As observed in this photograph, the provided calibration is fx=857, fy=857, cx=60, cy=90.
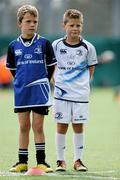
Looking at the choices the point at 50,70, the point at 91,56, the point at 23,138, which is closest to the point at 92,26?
the point at 91,56

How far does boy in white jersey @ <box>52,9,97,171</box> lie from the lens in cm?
942

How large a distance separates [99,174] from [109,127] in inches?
255

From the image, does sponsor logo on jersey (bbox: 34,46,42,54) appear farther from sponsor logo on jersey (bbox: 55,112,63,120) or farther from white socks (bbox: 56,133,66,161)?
white socks (bbox: 56,133,66,161)

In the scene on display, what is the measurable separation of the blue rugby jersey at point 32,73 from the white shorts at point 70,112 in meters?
0.34

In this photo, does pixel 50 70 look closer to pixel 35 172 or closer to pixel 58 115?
pixel 58 115

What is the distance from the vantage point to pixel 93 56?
9.58 meters

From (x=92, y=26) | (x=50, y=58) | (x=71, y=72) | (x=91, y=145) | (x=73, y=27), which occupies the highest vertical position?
(x=92, y=26)

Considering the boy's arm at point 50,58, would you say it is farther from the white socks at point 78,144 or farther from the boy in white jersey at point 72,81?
the white socks at point 78,144

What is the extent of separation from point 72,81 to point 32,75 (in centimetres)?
59

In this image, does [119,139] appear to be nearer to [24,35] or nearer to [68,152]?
[68,152]

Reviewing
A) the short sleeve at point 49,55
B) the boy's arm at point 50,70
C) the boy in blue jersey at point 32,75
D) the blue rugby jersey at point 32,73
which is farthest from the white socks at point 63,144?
the short sleeve at point 49,55

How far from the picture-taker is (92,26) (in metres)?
38.5

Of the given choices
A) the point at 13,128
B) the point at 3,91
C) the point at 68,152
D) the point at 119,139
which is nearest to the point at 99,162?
the point at 68,152

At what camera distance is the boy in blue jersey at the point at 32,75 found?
9.07m
